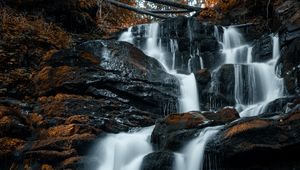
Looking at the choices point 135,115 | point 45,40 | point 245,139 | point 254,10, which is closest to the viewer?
point 245,139

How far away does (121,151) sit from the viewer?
27.8 feet

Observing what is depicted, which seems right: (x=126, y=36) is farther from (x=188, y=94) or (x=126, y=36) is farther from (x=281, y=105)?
(x=281, y=105)

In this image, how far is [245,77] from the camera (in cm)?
1144

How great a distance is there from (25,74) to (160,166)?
5.64 m

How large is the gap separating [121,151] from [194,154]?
174 centimetres

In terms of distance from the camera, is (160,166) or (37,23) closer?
(160,166)

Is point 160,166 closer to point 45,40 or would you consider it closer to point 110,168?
point 110,168

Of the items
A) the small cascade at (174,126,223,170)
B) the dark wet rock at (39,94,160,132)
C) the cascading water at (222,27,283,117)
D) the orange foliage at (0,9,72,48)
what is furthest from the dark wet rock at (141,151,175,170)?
the orange foliage at (0,9,72,48)

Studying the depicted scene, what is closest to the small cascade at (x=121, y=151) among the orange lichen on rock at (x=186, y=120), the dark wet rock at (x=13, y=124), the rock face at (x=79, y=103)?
the rock face at (x=79, y=103)

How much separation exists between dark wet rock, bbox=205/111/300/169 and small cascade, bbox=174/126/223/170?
34 cm

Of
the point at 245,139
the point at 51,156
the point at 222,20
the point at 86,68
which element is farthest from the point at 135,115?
the point at 222,20

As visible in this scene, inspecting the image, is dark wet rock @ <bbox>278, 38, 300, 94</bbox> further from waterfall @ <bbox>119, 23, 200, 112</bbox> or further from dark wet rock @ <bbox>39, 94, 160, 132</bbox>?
dark wet rock @ <bbox>39, 94, 160, 132</bbox>

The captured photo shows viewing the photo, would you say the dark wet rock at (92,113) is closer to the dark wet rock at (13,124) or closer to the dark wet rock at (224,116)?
the dark wet rock at (13,124)

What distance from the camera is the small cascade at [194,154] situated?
7320 millimetres
